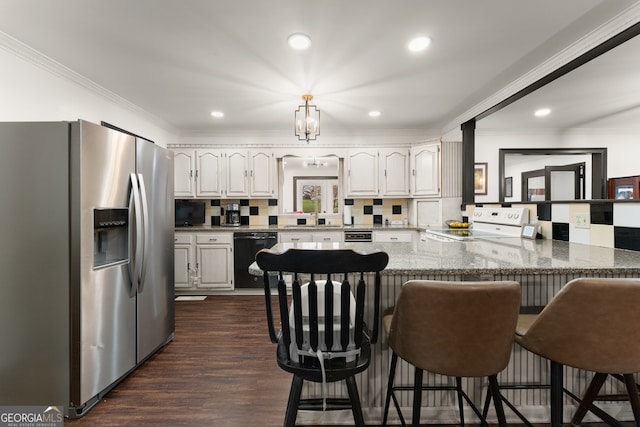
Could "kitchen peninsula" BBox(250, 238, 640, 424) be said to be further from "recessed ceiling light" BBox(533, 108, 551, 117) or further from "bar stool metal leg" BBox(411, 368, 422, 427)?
"recessed ceiling light" BBox(533, 108, 551, 117)

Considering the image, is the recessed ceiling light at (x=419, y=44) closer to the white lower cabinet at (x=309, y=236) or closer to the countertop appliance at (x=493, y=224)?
the countertop appliance at (x=493, y=224)

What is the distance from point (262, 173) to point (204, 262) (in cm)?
147

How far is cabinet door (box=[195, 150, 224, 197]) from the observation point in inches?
162

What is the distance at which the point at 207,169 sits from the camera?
4.12 m

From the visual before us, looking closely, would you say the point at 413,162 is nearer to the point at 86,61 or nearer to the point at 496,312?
the point at 496,312

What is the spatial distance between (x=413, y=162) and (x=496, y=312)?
337 centimetres

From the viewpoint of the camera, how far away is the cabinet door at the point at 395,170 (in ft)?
13.7

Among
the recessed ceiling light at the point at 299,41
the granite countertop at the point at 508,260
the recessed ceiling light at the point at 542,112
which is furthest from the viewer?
the recessed ceiling light at the point at 542,112

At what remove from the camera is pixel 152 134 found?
12.1 ft

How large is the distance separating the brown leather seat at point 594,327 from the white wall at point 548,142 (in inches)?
136

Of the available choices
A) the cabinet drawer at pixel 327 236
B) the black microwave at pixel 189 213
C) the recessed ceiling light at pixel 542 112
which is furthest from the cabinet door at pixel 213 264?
the recessed ceiling light at pixel 542 112

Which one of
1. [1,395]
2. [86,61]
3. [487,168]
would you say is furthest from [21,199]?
[487,168]

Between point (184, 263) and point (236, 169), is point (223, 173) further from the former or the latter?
point (184, 263)

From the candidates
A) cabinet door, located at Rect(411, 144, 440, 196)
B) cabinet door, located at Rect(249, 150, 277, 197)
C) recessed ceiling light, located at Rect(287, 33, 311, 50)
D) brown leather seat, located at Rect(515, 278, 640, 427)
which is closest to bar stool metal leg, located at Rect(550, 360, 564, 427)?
brown leather seat, located at Rect(515, 278, 640, 427)
